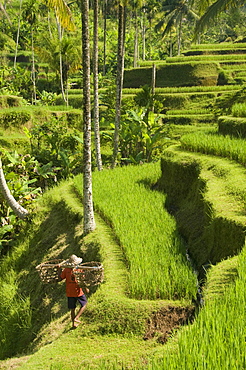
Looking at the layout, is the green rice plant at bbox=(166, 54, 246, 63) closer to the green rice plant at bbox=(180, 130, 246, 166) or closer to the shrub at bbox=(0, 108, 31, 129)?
the shrub at bbox=(0, 108, 31, 129)

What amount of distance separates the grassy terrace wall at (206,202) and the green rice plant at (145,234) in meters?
0.28

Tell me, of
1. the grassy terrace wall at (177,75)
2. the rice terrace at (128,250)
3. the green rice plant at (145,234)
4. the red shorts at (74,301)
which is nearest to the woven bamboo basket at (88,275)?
the rice terrace at (128,250)

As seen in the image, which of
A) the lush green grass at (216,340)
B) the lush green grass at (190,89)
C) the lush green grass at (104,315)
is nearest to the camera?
the lush green grass at (216,340)

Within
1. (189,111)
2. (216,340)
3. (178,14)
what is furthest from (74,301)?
(178,14)

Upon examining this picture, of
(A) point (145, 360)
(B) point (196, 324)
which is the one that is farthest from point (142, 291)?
(B) point (196, 324)

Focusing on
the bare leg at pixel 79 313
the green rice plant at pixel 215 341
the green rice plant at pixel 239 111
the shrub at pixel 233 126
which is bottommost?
the bare leg at pixel 79 313

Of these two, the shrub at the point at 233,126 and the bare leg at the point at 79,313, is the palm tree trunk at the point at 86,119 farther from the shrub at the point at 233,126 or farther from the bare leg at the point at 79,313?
the shrub at the point at 233,126

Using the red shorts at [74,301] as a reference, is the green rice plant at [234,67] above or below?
above

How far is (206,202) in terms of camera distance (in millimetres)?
6285

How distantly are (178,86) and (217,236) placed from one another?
66.6 feet

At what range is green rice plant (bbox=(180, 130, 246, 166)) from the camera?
7652 millimetres

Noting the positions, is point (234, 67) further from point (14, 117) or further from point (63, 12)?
point (63, 12)

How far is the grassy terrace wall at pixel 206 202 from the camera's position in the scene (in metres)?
5.57

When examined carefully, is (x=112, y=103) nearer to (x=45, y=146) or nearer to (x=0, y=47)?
(x=45, y=146)
